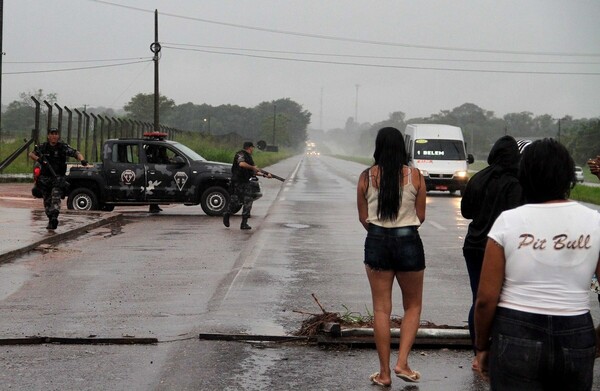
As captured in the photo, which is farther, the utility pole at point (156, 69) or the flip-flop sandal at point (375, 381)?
the utility pole at point (156, 69)

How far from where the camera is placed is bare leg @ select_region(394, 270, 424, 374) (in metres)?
6.85

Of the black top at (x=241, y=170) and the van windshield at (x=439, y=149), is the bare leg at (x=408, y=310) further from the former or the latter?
the van windshield at (x=439, y=149)

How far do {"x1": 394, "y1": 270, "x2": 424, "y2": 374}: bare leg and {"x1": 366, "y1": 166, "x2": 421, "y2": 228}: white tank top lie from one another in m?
0.34

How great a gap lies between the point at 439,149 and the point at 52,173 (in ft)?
71.0

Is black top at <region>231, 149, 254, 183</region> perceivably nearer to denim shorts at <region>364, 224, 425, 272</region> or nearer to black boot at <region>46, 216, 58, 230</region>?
black boot at <region>46, 216, 58, 230</region>

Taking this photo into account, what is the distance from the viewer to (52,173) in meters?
17.5

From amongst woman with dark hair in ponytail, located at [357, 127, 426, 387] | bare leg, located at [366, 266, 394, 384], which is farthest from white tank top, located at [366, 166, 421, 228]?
bare leg, located at [366, 266, 394, 384]

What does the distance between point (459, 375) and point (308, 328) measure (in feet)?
5.49

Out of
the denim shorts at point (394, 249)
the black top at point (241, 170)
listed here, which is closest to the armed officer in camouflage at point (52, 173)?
the black top at point (241, 170)

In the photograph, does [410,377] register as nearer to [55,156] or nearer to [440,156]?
[55,156]

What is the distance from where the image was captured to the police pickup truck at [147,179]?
22859 mm

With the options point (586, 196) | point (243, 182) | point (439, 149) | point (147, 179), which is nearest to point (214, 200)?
point (147, 179)

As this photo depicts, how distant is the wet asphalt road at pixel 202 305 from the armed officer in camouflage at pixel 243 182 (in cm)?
38

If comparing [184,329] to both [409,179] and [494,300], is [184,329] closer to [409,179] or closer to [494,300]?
[409,179]
